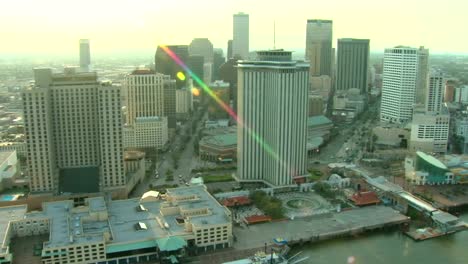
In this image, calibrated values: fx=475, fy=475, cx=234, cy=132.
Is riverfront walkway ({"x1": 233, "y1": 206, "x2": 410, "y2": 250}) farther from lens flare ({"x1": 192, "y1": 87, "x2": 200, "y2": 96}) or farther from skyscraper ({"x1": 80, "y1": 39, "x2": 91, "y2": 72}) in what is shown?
skyscraper ({"x1": 80, "y1": 39, "x2": 91, "y2": 72})

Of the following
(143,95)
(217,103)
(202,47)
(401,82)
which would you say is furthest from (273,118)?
(202,47)

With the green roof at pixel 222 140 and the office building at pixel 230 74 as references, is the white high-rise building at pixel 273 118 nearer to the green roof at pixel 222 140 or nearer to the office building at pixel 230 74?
the green roof at pixel 222 140

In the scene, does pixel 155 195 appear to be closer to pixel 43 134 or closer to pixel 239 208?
pixel 239 208

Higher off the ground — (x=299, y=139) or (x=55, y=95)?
(x=55, y=95)

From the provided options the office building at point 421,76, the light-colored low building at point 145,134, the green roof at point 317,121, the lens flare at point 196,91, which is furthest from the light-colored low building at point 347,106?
→ the light-colored low building at point 145,134

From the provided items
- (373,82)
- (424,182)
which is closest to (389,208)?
(424,182)

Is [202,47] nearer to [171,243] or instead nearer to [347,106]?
[347,106]
